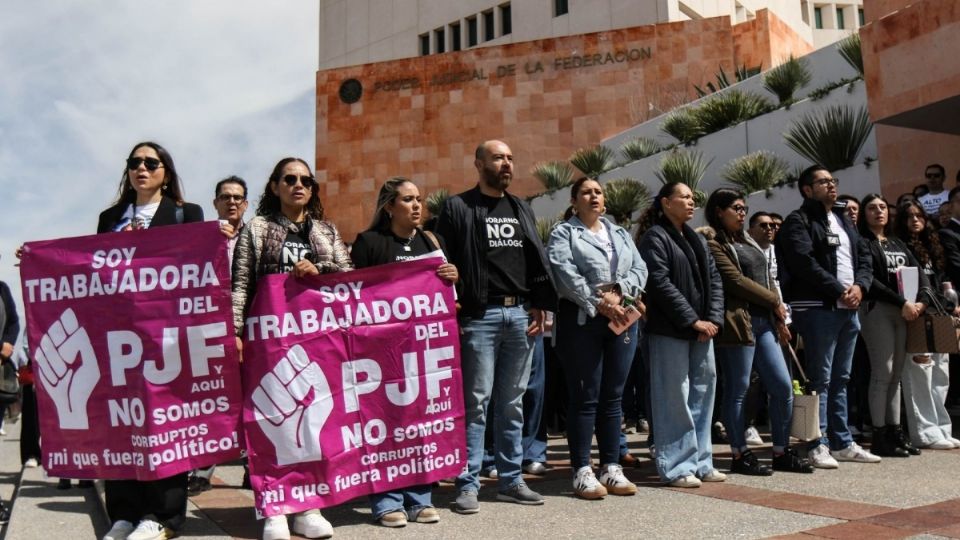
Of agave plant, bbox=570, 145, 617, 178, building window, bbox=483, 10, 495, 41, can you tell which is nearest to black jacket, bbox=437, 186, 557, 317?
agave plant, bbox=570, 145, 617, 178

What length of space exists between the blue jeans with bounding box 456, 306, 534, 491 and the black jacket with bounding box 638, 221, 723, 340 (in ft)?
3.18

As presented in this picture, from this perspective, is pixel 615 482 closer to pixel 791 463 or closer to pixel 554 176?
pixel 791 463

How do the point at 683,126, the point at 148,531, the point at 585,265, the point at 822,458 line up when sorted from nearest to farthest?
the point at 148,531, the point at 585,265, the point at 822,458, the point at 683,126

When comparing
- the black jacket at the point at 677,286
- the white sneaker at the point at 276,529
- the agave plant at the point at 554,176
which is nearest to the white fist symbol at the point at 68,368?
the white sneaker at the point at 276,529

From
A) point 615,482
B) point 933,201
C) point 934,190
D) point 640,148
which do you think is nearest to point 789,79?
point 640,148

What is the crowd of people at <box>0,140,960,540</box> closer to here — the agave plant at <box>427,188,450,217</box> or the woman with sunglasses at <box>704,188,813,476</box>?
the woman with sunglasses at <box>704,188,813,476</box>

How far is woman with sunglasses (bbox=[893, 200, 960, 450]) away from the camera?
22.6ft

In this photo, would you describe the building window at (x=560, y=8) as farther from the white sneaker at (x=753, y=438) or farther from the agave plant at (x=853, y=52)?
the white sneaker at (x=753, y=438)

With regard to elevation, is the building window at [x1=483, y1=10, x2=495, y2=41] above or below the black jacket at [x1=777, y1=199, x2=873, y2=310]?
above

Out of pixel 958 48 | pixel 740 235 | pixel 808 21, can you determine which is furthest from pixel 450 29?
pixel 740 235

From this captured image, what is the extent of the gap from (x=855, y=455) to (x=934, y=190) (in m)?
6.13

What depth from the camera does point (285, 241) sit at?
15.1 feet

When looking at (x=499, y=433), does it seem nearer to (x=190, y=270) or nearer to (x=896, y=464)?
(x=190, y=270)

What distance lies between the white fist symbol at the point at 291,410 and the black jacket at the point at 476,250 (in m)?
1.01
